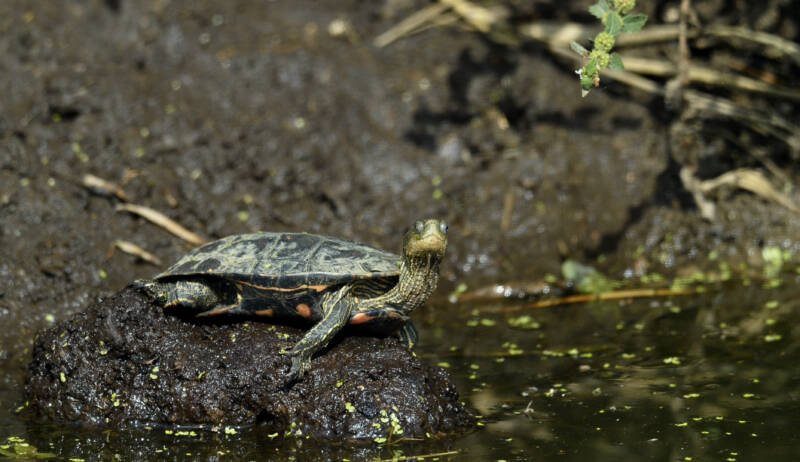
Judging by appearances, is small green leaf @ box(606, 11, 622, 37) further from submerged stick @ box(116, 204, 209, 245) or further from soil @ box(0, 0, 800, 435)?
submerged stick @ box(116, 204, 209, 245)

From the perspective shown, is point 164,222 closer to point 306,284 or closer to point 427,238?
point 306,284

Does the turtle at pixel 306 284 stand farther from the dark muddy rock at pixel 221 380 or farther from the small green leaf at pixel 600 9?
the small green leaf at pixel 600 9

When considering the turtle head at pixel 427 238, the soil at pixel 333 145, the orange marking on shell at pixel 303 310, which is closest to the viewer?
the turtle head at pixel 427 238

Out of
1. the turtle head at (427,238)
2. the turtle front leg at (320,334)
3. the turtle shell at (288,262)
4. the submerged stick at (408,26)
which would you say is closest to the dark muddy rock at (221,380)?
the turtle front leg at (320,334)

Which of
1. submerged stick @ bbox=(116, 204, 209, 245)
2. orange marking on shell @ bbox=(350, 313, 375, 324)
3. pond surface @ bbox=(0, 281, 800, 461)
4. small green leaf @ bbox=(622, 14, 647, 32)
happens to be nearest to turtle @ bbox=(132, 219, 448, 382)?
orange marking on shell @ bbox=(350, 313, 375, 324)

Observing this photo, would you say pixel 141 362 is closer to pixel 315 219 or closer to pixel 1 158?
pixel 315 219

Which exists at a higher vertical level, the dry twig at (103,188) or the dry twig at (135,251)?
the dry twig at (103,188)
